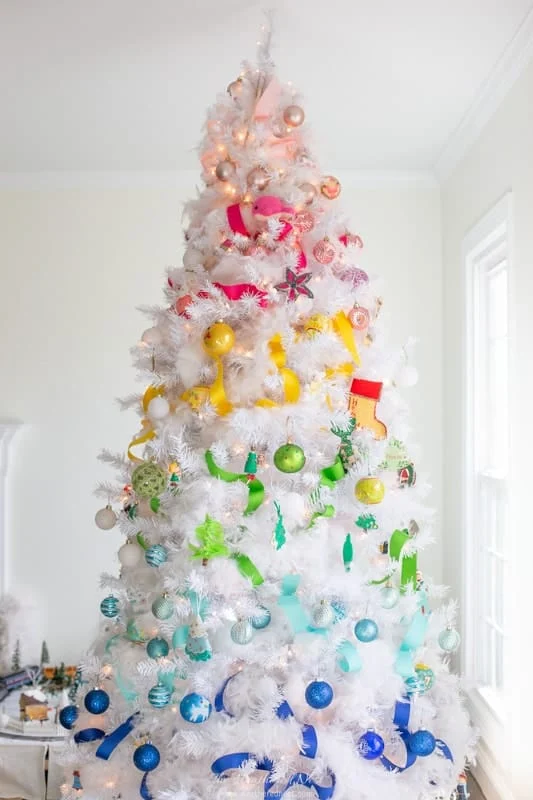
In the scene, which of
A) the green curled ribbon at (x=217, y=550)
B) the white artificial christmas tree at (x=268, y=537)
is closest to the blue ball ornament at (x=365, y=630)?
the white artificial christmas tree at (x=268, y=537)

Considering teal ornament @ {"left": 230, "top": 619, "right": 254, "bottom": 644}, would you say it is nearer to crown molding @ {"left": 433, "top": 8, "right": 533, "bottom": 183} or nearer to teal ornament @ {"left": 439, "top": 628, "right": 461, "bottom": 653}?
teal ornament @ {"left": 439, "top": 628, "right": 461, "bottom": 653}

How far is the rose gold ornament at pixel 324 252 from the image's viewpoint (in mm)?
2098

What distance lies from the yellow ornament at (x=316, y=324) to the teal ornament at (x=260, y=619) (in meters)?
0.70

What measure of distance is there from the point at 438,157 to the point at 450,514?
1762 millimetres

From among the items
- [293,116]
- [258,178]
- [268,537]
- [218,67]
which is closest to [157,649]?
[268,537]

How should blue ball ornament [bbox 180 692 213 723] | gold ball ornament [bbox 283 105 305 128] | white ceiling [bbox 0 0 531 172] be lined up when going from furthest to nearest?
1. white ceiling [bbox 0 0 531 172]
2. gold ball ornament [bbox 283 105 305 128]
3. blue ball ornament [bbox 180 692 213 723]

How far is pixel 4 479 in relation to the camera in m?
4.14

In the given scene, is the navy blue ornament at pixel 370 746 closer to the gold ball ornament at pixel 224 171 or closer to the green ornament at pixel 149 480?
the green ornament at pixel 149 480

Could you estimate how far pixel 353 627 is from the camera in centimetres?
198

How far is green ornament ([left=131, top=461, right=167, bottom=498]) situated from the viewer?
1972 mm

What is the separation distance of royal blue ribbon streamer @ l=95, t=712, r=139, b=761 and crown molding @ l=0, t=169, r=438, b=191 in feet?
9.53

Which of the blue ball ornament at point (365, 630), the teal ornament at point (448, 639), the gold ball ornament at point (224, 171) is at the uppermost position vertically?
the gold ball ornament at point (224, 171)

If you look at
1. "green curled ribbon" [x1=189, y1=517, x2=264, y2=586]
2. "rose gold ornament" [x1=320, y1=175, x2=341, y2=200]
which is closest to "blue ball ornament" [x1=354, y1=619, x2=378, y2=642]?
"green curled ribbon" [x1=189, y1=517, x2=264, y2=586]

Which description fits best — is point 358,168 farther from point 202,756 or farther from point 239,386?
point 202,756
